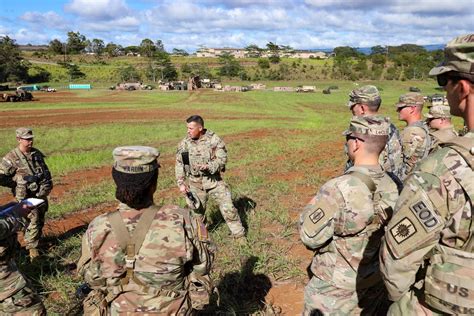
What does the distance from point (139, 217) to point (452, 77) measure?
1.92 metres

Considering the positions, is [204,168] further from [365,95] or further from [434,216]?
[434,216]

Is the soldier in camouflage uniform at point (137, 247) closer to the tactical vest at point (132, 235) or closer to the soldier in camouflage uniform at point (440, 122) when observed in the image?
the tactical vest at point (132, 235)

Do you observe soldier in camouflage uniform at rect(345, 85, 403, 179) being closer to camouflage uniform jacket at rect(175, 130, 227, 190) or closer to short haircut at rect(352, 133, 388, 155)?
short haircut at rect(352, 133, 388, 155)

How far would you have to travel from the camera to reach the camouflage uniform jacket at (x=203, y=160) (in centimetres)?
616

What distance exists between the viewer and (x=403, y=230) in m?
1.89

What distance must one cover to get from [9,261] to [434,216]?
139 inches

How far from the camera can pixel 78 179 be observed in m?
11.2

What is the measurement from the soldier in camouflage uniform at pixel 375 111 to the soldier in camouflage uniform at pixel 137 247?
7.04ft

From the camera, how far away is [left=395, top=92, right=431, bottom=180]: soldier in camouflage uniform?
518 cm

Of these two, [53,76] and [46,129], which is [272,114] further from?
[53,76]

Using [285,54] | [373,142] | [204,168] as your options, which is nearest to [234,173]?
[204,168]

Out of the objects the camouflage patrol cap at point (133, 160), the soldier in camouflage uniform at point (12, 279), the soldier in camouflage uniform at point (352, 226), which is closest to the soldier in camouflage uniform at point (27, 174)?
the soldier in camouflage uniform at point (12, 279)

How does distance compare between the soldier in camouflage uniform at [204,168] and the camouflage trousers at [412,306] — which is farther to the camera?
the soldier in camouflage uniform at [204,168]

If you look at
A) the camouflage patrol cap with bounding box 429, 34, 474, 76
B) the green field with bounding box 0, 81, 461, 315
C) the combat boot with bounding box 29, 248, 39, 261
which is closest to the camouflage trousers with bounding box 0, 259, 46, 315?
the green field with bounding box 0, 81, 461, 315
